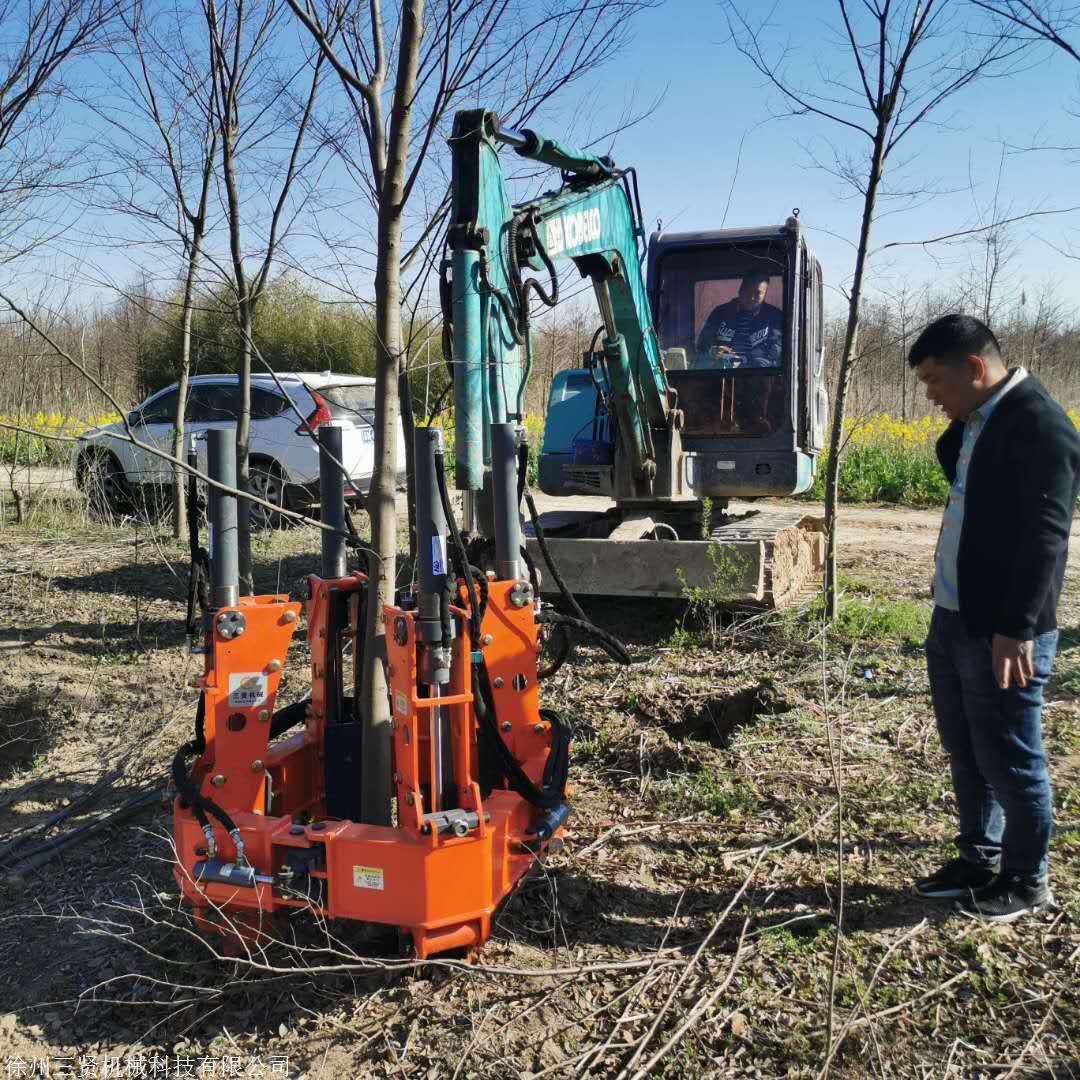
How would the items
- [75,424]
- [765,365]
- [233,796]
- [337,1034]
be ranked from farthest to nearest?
[75,424] → [765,365] → [233,796] → [337,1034]

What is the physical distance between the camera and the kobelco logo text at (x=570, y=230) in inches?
192

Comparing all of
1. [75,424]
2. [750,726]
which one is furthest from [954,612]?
[75,424]

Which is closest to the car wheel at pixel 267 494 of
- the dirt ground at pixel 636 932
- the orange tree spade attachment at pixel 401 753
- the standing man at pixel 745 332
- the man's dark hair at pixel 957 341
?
the dirt ground at pixel 636 932

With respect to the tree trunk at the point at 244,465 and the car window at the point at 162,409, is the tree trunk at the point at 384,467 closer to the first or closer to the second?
the tree trunk at the point at 244,465

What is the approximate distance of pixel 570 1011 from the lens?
112 inches

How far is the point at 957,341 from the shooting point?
10.5 feet

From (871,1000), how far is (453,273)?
282cm

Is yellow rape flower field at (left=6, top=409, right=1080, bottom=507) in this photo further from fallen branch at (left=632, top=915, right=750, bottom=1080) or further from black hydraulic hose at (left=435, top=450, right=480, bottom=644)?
fallen branch at (left=632, top=915, right=750, bottom=1080)

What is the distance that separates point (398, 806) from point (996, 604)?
6.41ft

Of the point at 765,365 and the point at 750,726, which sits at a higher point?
the point at 765,365

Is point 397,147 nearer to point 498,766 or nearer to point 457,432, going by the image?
point 457,432

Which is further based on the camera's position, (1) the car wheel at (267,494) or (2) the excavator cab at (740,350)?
(1) the car wheel at (267,494)

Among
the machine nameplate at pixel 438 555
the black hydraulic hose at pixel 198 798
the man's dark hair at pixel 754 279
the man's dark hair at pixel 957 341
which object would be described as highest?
the man's dark hair at pixel 754 279

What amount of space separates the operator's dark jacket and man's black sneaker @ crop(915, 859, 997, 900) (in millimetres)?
892
